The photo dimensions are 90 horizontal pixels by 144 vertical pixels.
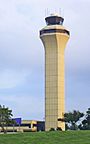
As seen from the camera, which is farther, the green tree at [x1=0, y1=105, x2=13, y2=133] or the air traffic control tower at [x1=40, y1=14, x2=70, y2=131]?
the air traffic control tower at [x1=40, y1=14, x2=70, y2=131]

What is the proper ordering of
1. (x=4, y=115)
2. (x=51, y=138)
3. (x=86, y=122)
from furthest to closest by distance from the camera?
1. (x=86, y=122)
2. (x=4, y=115)
3. (x=51, y=138)

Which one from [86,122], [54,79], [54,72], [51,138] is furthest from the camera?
[54,72]

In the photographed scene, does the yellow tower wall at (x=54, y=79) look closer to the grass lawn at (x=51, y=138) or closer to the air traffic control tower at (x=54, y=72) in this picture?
the air traffic control tower at (x=54, y=72)

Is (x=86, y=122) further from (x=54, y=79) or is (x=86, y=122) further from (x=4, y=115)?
(x=54, y=79)

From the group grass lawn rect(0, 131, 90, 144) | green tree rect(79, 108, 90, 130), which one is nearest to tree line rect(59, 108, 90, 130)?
green tree rect(79, 108, 90, 130)

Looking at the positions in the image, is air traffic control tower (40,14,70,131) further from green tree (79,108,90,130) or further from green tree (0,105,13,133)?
green tree (0,105,13,133)

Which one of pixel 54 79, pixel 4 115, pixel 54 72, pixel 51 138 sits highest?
pixel 54 72

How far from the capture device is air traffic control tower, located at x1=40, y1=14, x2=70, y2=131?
154125mm

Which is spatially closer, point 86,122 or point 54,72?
point 86,122

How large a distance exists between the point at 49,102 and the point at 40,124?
14.4m

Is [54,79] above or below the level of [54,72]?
below

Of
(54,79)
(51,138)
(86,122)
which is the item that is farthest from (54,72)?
(51,138)

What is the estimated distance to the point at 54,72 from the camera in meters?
157

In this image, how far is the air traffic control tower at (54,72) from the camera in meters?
154
